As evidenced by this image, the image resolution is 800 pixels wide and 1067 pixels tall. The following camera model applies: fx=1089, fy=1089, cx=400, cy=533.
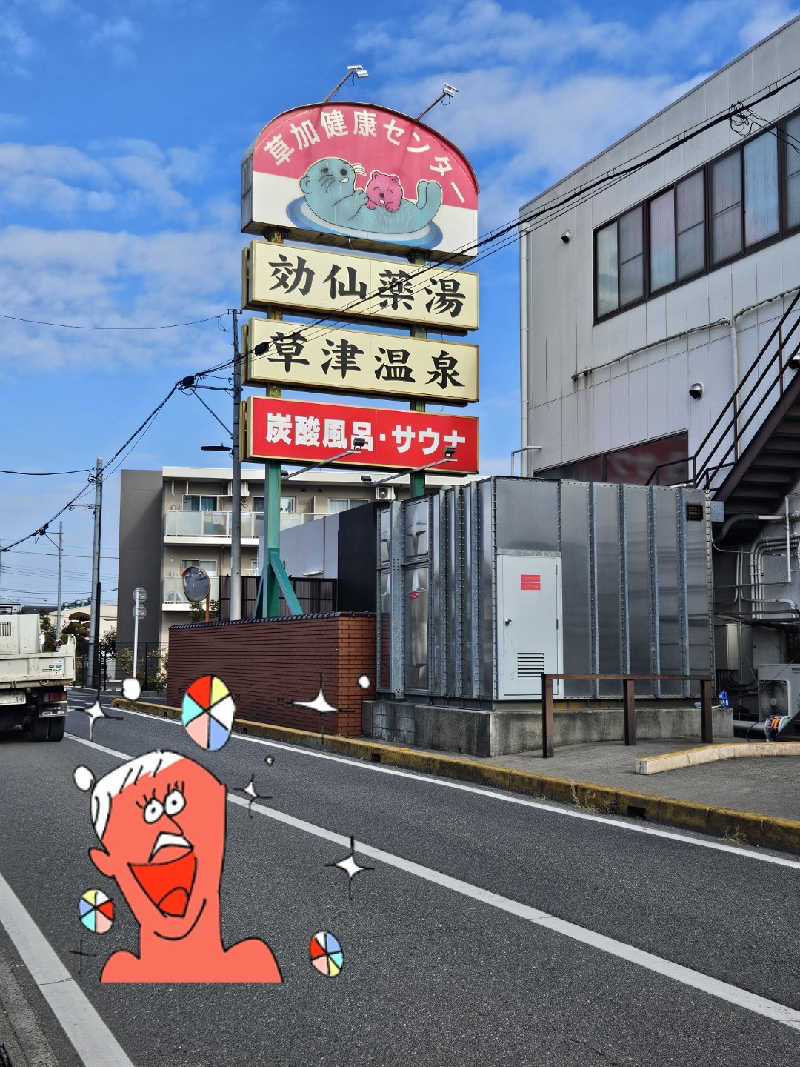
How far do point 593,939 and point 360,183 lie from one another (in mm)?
20868

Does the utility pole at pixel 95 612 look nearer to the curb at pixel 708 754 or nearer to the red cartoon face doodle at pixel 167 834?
the curb at pixel 708 754

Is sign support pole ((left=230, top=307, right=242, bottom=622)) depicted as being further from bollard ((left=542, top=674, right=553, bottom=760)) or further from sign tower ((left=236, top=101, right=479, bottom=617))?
bollard ((left=542, top=674, right=553, bottom=760))

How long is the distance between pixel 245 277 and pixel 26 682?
10020 millimetres

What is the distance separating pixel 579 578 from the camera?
15.1 meters

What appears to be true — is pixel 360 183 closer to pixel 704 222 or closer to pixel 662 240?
pixel 662 240

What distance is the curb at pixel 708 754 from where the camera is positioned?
1139cm

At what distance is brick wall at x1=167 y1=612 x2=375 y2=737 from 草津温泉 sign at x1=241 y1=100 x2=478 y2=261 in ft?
28.9

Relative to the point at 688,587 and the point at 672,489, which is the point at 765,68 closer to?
the point at 672,489

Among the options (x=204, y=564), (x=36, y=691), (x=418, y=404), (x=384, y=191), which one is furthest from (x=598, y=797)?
(x=204, y=564)

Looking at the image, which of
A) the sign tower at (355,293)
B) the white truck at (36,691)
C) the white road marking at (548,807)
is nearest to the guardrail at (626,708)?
the white road marking at (548,807)

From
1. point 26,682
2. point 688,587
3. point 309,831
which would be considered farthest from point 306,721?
point 309,831

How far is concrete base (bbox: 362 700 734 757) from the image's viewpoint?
1402cm

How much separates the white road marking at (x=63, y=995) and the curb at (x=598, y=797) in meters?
1.33

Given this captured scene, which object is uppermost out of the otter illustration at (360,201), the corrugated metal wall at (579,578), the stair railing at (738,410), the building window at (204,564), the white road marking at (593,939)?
the otter illustration at (360,201)
